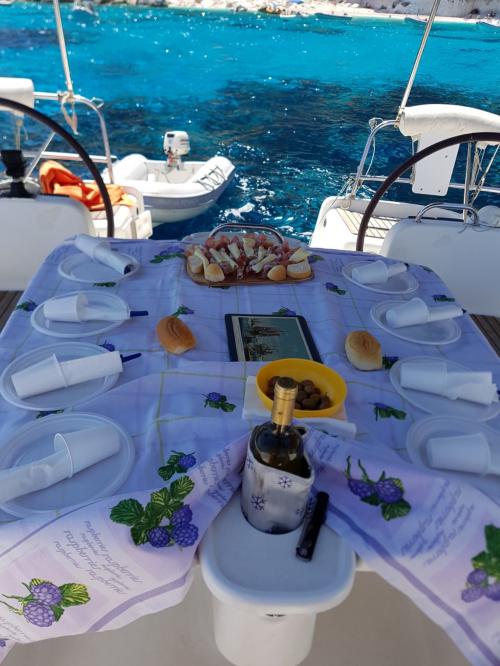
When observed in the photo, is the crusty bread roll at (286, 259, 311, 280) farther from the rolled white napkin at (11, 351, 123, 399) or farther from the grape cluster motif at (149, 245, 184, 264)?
the rolled white napkin at (11, 351, 123, 399)

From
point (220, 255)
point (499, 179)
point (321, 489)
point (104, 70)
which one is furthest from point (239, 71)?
point (321, 489)

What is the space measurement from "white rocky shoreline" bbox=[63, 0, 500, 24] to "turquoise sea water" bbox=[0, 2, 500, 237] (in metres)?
0.56

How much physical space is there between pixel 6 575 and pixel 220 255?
792 millimetres

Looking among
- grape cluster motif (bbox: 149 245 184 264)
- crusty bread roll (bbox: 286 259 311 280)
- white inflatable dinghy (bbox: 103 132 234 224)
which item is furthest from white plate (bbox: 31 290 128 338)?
white inflatable dinghy (bbox: 103 132 234 224)

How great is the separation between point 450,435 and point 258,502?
317 mm

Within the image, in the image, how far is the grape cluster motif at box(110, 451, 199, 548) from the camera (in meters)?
0.51

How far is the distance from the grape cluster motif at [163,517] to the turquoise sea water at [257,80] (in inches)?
76.0

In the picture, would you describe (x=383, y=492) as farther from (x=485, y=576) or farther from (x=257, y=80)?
(x=257, y=80)

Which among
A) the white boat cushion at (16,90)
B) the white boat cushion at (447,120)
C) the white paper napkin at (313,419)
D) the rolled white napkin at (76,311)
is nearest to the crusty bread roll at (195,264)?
the rolled white napkin at (76,311)

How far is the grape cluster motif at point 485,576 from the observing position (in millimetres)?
507

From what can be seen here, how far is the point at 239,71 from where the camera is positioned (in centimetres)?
1102

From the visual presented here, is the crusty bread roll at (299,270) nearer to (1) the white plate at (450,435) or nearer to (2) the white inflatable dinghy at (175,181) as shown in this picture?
(1) the white plate at (450,435)

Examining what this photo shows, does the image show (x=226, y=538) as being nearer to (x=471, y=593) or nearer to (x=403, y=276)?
(x=471, y=593)

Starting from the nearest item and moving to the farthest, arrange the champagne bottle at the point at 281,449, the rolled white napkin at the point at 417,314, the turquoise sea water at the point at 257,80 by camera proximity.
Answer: the champagne bottle at the point at 281,449 < the rolled white napkin at the point at 417,314 < the turquoise sea water at the point at 257,80
